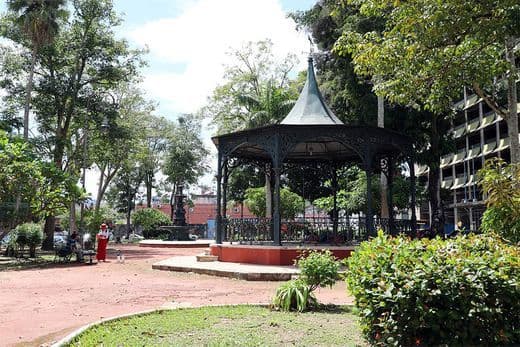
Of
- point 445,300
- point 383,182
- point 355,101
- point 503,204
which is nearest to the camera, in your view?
point 445,300

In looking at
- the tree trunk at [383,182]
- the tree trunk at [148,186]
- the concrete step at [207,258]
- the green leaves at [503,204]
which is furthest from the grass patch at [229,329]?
the tree trunk at [148,186]

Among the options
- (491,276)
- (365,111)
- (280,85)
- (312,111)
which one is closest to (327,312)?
(491,276)

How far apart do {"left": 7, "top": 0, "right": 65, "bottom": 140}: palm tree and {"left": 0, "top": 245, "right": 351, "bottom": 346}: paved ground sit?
12.8 metres

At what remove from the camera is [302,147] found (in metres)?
18.9

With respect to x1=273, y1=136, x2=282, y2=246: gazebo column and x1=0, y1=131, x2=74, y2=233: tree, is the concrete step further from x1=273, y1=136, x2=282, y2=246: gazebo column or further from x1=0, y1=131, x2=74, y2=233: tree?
x1=0, y1=131, x2=74, y2=233: tree

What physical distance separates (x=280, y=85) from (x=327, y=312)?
33693mm

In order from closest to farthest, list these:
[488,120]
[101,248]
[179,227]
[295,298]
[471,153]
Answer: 1. [295,298]
2. [101,248]
3. [179,227]
4. [488,120]
5. [471,153]

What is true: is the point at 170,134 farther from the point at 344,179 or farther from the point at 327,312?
the point at 327,312

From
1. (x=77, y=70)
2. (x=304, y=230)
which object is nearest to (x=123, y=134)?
(x=77, y=70)

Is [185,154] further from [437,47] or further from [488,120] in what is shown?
[437,47]

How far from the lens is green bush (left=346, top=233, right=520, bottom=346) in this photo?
15.5 feet

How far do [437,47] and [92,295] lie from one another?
9607 mm

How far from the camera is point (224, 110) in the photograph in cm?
4109

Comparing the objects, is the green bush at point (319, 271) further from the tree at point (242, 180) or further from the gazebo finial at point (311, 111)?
the tree at point (242, 180)
